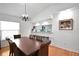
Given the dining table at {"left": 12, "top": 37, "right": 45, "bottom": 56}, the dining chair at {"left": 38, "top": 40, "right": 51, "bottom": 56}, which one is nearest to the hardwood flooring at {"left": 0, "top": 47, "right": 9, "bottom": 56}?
the dining table at {"left": 12, "top": 37, "right": 45, "bottom": 56}

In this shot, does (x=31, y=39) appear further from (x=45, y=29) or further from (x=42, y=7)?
(x=42, y=7)

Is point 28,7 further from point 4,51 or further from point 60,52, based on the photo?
point 60,52

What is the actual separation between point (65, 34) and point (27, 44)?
80cm

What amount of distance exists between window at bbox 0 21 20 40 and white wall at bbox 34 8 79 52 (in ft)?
1.47

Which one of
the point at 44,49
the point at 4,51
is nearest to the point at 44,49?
the point at 44,49

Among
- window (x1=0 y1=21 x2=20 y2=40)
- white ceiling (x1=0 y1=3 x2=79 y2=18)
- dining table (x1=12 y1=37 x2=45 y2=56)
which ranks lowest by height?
dining table (x1=12 y1=37 x2=45 y2=56)

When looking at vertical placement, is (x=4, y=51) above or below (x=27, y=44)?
below

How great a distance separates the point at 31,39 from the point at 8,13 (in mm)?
678

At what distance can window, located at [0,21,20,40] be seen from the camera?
1.68 m

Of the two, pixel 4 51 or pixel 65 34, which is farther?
pixel 65 34

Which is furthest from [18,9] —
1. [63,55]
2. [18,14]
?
[63,55]

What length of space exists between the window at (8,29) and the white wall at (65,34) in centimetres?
45

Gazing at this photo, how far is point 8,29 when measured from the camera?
1729 millimetres

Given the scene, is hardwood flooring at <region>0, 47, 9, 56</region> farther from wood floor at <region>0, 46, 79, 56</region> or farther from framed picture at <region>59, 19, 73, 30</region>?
framed picture at <region>59, 19, 73, 30</region>
